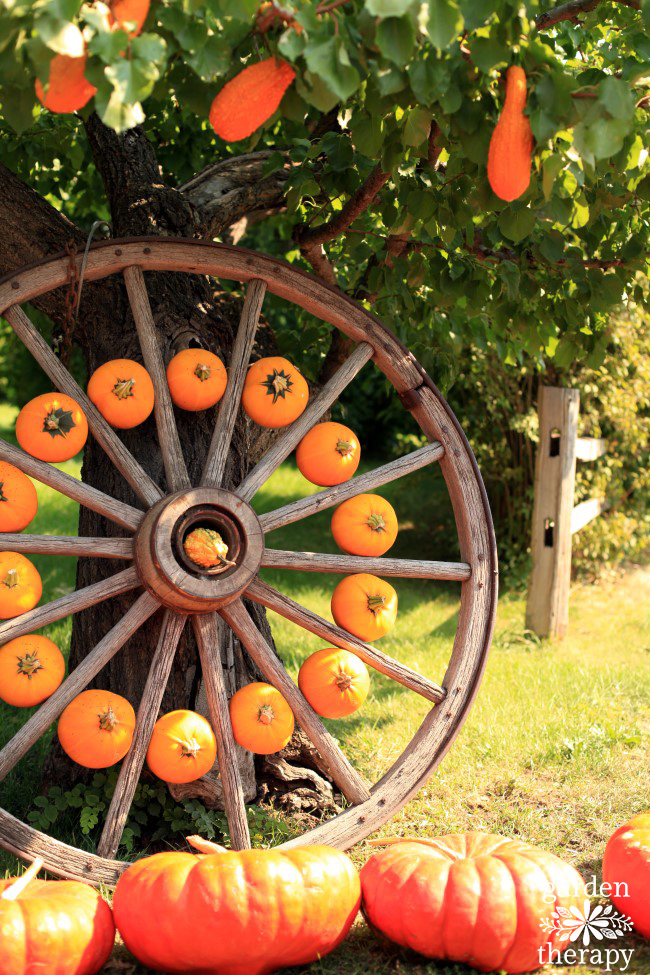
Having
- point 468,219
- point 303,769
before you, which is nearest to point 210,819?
point 303,769

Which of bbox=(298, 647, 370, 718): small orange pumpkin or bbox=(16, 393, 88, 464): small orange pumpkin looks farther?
bbox=(298, 647, 370, 718): small orange pumpkin

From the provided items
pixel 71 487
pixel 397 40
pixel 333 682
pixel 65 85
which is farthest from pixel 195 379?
pixel 397 40

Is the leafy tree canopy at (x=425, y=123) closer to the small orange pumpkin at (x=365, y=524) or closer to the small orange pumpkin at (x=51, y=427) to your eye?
the small orange pumpkin at (x=51, y=427)

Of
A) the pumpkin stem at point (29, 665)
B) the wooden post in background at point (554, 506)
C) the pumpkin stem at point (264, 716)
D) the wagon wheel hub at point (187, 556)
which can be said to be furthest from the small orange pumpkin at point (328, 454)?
the wooden post in background at point (554, 506)

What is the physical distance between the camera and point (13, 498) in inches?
94.9

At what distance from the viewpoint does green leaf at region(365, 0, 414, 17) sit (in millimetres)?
1606

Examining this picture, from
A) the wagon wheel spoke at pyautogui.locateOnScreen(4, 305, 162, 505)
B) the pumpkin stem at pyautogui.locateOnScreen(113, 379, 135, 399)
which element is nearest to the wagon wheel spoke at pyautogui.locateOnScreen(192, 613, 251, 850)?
the wagon wheel spoke at pyautogui.locateOnScreen(4, 305, 162, 505)

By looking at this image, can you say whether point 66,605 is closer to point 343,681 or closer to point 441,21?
point 343,681

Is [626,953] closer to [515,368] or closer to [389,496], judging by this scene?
[515,368]

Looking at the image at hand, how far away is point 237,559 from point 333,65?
1259mm

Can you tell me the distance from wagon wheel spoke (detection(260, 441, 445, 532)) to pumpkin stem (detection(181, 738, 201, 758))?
0.58 meters

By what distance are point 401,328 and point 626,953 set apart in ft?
7.82

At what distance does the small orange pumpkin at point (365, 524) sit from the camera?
107 inches

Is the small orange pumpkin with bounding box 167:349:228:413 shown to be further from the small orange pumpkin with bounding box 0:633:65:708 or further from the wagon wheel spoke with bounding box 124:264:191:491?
the small orange pumpkin with bounding box 0:633:65:708
